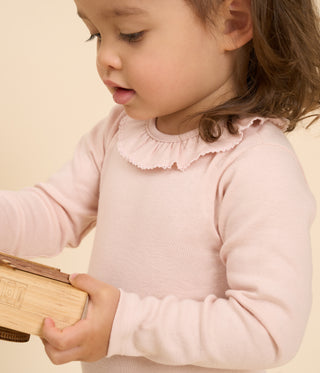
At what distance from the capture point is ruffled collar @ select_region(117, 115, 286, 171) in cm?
63

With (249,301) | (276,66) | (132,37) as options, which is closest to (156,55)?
(132,37)

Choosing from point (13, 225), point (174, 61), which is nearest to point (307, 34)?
point (174, 61)

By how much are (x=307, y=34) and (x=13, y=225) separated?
1.27 feet

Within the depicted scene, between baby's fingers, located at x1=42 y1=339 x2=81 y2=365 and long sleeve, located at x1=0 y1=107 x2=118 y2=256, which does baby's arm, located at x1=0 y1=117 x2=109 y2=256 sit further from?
baby's fingers, located at x1=42 y1=339 x2=81 y2=365

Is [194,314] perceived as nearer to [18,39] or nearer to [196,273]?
[196,273]

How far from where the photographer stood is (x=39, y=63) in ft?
3.93

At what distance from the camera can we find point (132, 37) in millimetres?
598

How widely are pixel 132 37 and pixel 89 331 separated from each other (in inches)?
10.9

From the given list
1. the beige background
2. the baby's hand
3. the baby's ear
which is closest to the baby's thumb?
the baby's hand

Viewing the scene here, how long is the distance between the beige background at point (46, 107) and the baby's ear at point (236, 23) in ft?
2.01

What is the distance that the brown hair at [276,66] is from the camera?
2.07 feet

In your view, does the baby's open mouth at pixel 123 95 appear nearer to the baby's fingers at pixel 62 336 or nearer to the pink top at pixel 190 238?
the pink top at pixel 190 238

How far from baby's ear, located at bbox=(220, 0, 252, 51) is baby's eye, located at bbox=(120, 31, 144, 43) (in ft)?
0.29

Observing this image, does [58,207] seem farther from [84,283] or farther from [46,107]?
[46,107]
